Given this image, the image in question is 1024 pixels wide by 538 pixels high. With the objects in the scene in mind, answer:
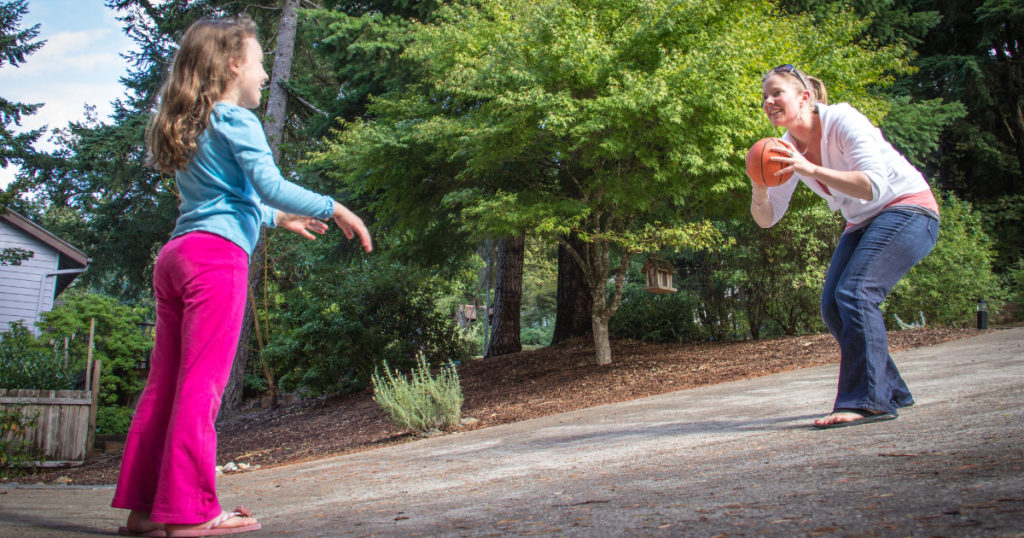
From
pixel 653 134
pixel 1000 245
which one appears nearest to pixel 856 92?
pixel 653 134

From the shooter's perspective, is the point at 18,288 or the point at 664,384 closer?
the point at 664,384

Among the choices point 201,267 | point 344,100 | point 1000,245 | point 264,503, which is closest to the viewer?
point 201,267

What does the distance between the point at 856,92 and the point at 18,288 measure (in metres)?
Result: 19.8

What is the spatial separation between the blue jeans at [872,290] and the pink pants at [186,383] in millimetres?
2883

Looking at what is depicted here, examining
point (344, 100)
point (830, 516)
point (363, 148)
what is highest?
point (344, 100)

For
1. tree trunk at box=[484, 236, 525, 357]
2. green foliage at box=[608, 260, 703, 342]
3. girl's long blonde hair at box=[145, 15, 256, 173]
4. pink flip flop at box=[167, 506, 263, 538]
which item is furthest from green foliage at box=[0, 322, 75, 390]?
pink flip flop at box=[167, 506, 263, 538]

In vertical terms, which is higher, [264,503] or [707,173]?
[707,173]

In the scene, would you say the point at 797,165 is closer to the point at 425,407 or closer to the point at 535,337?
the point at 425,407

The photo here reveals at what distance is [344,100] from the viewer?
15.6 metres

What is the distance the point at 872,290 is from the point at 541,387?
7052 mm

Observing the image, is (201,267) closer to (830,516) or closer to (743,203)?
(830,516)

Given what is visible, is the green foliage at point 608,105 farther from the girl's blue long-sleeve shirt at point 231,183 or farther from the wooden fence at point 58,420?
the girl's blue long-sleeve shirt at point 231,183

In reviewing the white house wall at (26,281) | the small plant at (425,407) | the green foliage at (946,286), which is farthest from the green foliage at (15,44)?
the green foliage at (946,286)

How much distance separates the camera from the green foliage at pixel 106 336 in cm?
1741
